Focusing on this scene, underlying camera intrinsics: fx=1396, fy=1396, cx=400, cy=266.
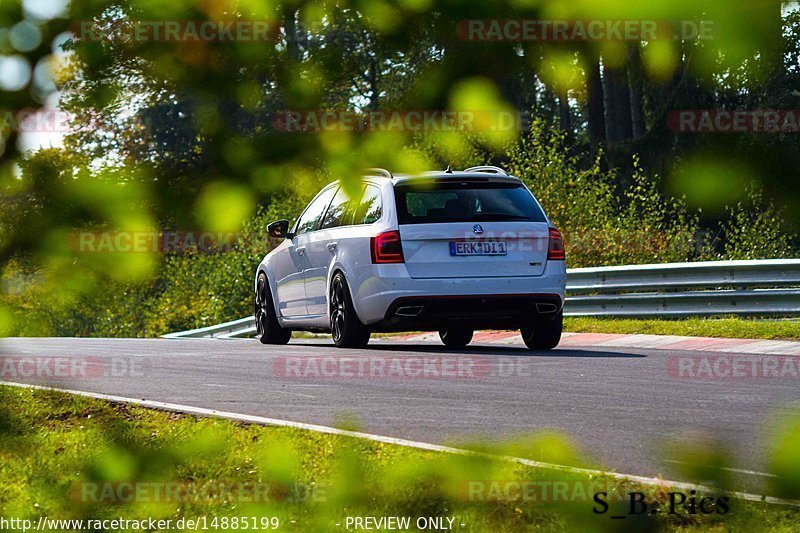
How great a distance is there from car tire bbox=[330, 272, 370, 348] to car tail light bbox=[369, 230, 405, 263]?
74 centimetres

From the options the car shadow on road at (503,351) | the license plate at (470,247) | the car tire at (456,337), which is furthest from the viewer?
the car tire at (456,337)

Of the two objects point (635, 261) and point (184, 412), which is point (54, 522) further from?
point (635, 261)

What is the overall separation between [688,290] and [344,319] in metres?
6.61

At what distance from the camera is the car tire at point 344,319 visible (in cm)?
1356

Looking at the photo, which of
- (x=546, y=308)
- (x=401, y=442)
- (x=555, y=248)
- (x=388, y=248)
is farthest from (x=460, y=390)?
(x=401, y=442)

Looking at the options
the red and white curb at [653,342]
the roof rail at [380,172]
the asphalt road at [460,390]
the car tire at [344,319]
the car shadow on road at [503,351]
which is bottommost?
the red and white curb at [653,342]

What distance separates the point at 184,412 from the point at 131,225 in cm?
576

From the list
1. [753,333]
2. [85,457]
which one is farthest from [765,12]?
[753,333]

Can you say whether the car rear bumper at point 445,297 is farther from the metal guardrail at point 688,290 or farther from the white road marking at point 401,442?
the metal guardrail at point 688,290

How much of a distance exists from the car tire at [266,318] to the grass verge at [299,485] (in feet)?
41.7

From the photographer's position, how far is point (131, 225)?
269 cm

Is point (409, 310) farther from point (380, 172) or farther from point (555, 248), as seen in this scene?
point (380, 172)

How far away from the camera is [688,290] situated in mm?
18672

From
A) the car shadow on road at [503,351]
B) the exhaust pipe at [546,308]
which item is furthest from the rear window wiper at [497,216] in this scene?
the car shadow on road at [503,351]
